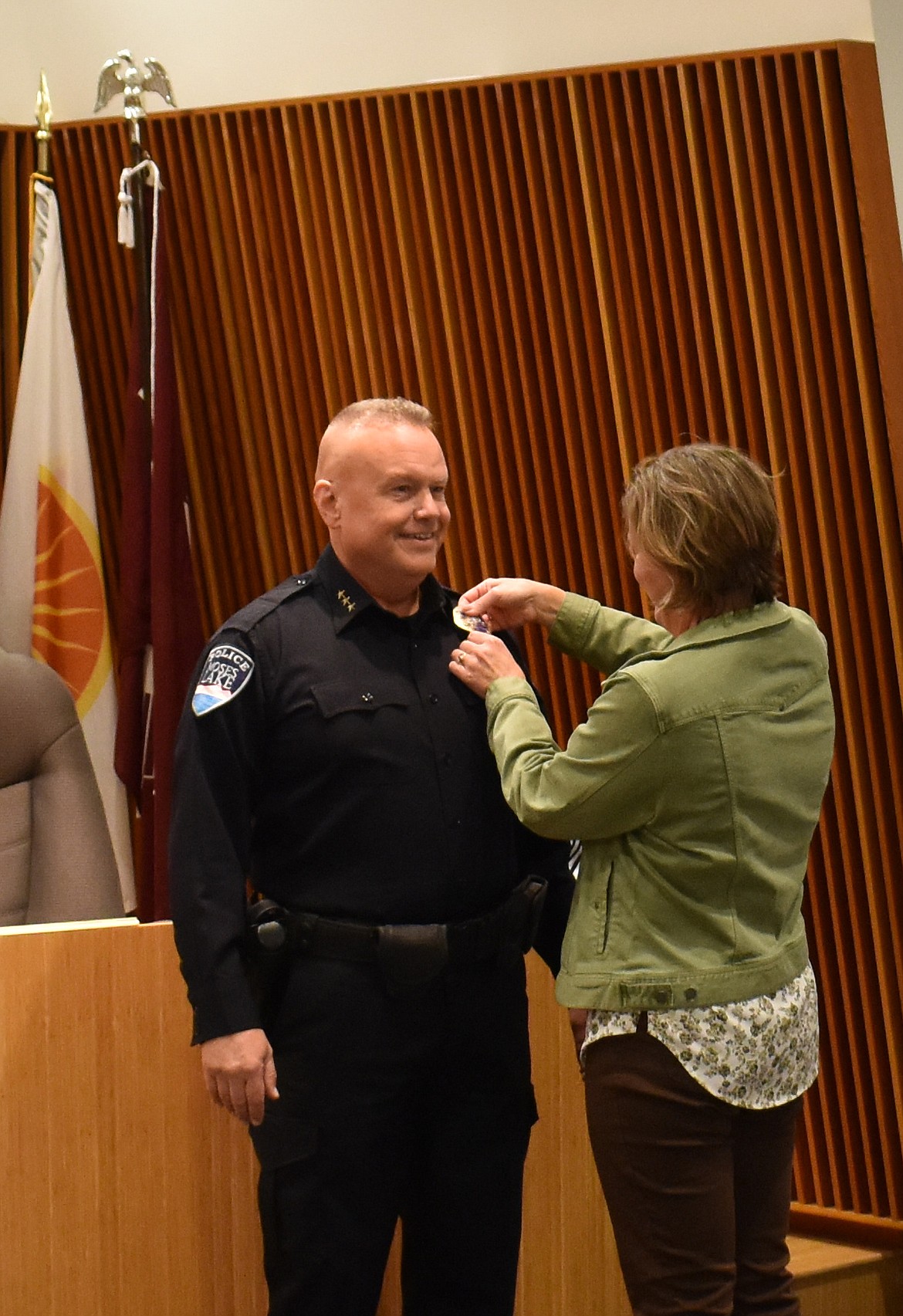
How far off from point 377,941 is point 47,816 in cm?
124

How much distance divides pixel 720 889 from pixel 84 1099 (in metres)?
1.08

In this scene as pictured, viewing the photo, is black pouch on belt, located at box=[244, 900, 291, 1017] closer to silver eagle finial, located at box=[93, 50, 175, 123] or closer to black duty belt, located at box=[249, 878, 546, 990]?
black duty belt, located at box=[249, 878, 546, 990]

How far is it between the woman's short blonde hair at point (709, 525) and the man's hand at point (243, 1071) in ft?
2.63

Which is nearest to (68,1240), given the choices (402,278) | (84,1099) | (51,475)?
(84,1099)

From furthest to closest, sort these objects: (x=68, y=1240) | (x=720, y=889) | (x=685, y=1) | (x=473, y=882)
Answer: (x=685, y=1)
(x=68, y=1240)
(x=473, y=882)
(x=720, y=889)

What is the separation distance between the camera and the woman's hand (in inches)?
86.8

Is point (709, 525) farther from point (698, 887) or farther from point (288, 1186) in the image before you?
point (288, 1186)

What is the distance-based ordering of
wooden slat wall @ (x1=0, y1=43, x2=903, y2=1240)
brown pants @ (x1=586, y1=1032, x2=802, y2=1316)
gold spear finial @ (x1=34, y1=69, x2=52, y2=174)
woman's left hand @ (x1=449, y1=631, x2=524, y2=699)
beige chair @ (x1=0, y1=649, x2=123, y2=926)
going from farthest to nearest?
gold spear finial @ (x1=34, y1=69, x2=52, y2=174) → wooden slat wall @ (x1=0, y1=43, x2=903, y2=1240) → beige chair @ (x1=0, y1=649, x2=123, y2=926) → woman's left hand @ (x1=449, y1=631, x2=524, y2=699) → brown pants @ (x1=586, y1=1032, x2=802, y2=1316)

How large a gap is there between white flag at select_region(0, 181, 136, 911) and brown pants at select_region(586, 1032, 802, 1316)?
6.75 ft

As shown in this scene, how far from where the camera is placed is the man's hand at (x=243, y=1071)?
1.95 meters

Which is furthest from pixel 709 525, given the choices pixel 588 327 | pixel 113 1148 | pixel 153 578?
pixel 153 578

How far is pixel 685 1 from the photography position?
322cm

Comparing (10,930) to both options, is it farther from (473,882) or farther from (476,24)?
(476,24)

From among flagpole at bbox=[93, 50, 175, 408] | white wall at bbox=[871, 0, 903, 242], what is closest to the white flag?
flagpole at bbox=[93, 50, 175, 408]
